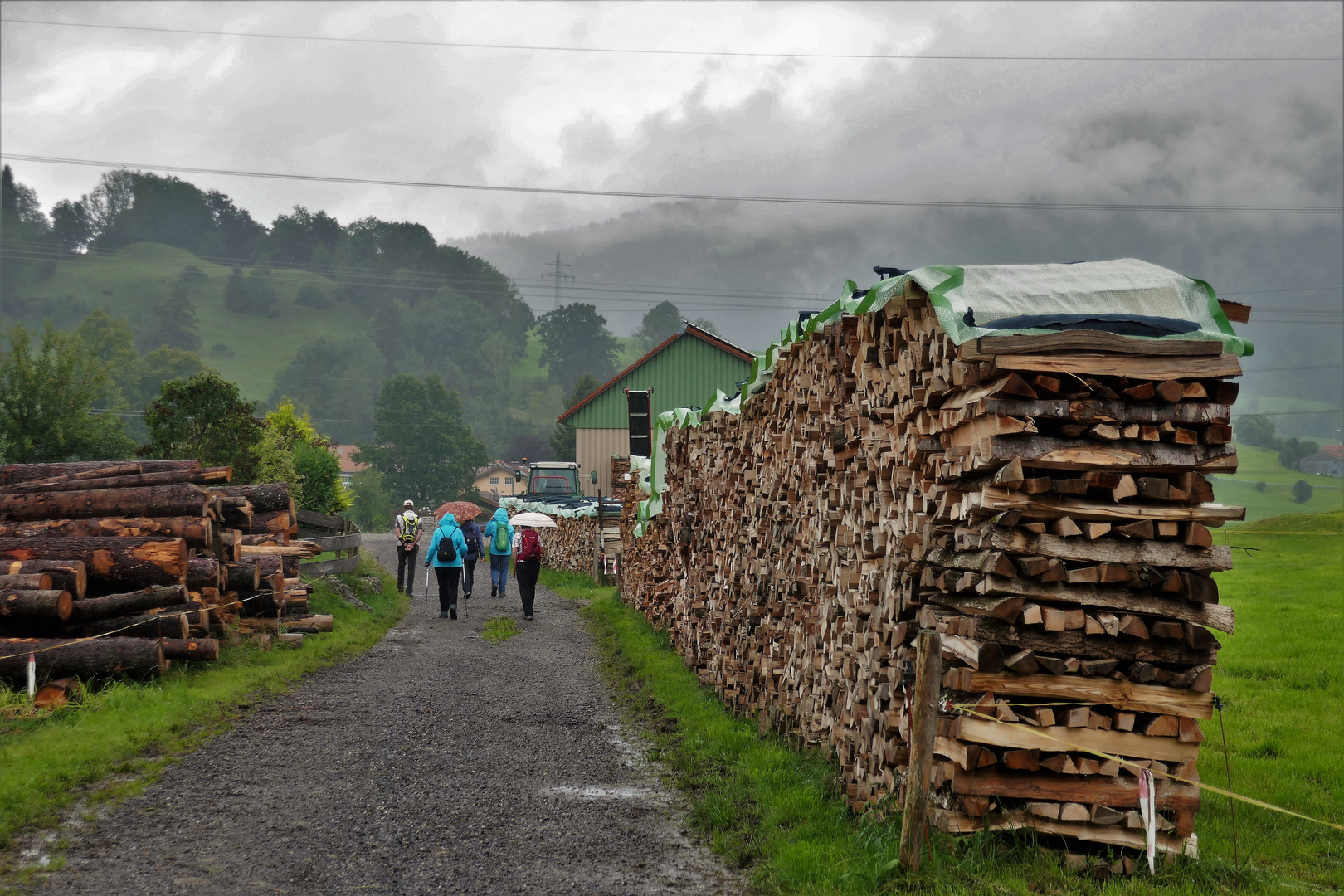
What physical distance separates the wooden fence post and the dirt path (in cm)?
98

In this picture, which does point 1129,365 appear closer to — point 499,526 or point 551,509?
point 499,526

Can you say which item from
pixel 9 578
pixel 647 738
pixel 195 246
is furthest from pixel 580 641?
pixel 195 246

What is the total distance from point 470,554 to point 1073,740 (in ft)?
53.4

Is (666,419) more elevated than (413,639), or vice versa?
(666,419)

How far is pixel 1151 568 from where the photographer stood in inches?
175

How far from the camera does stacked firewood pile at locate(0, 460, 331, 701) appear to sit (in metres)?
8.74

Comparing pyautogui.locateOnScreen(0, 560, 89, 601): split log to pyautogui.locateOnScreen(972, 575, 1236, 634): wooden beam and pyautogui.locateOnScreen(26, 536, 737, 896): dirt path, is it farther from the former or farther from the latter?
pyautogui.locateOnScreen(972, 575, 1236, 634): wooden beam

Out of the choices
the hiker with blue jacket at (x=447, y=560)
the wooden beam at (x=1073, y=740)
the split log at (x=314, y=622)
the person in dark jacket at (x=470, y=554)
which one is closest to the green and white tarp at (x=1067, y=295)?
the wooden beam at (x=1073, y=740)

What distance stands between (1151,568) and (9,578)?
8.91 m

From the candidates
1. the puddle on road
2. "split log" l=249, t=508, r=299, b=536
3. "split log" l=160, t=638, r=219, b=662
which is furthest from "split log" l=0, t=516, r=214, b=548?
the puddle on road

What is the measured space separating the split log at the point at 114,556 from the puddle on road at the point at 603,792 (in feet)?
17.7

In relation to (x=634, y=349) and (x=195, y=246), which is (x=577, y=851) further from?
(x=195, y=246)

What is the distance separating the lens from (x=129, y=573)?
984 centimetres

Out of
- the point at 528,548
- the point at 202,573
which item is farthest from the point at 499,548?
the point at 202,573
